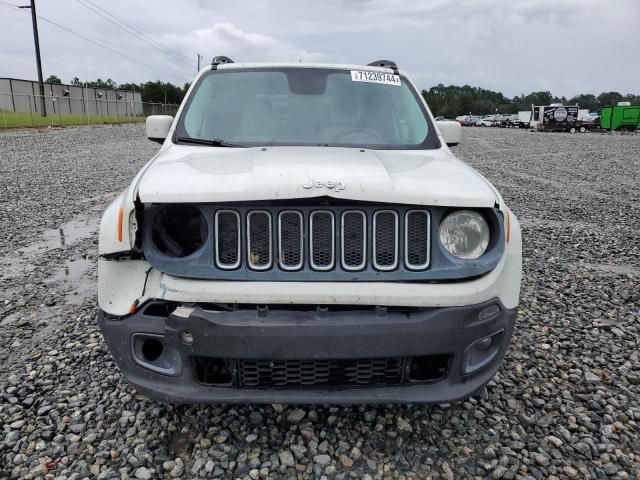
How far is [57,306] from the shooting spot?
4.34 metres

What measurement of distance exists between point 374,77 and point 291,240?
2.19 m

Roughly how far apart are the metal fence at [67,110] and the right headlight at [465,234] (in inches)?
1178

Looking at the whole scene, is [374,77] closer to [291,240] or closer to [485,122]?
[291,240]

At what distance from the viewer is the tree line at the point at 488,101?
340 feet

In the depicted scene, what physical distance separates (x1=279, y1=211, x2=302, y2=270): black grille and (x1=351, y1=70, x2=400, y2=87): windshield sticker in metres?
2.02

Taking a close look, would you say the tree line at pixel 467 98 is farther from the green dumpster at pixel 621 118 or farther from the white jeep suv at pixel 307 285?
the white jeep suv at pixel 307 285

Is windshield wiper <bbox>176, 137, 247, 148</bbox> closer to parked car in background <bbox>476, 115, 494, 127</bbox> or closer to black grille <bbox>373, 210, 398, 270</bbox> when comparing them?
black grille <bbox>373, 210, 398, 270</bbox>

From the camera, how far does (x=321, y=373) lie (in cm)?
235

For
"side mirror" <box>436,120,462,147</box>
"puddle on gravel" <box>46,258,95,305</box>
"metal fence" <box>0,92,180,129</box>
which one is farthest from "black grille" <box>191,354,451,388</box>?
"metal fence" <box>0,92,180,129</box>

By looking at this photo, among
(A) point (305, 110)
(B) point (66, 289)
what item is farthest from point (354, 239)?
(B) point (66, 289)

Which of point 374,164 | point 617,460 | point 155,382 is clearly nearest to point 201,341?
point 155,382

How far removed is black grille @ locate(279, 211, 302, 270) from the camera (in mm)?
2320

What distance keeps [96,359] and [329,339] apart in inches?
76.7

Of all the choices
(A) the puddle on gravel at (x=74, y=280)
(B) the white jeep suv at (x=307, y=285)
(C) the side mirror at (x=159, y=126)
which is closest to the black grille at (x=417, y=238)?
(B) the white jeep suv at (x=307, y=285)
